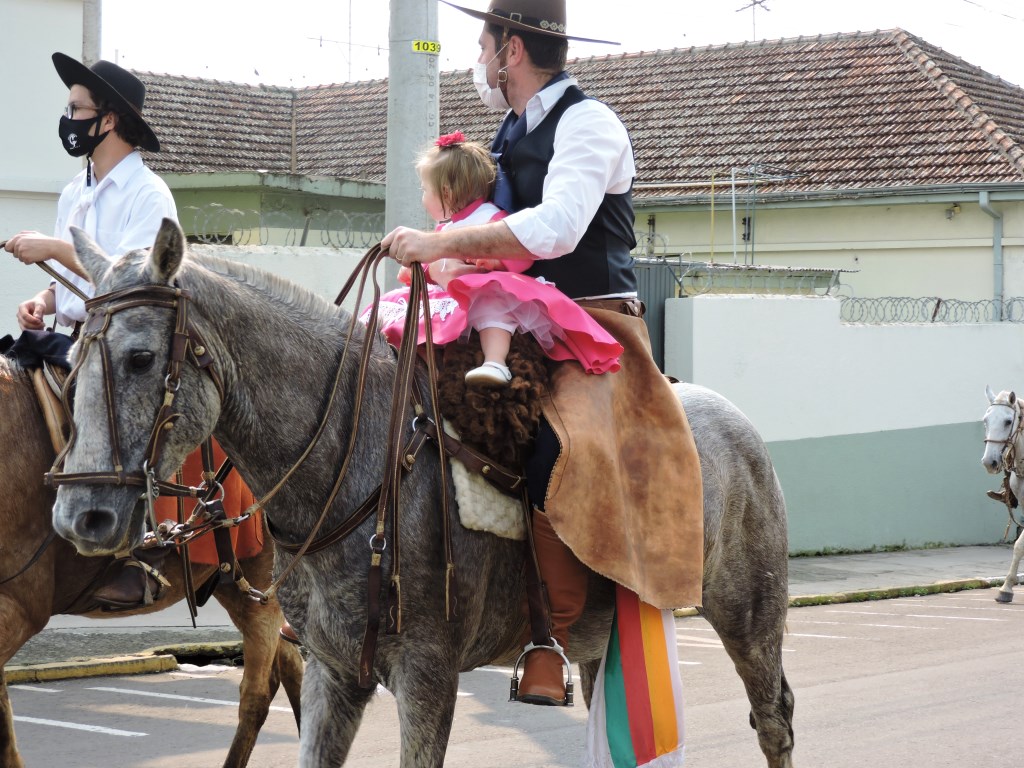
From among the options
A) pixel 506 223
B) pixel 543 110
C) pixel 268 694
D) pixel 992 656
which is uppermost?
pixel 543 110

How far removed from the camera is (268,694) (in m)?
5.86

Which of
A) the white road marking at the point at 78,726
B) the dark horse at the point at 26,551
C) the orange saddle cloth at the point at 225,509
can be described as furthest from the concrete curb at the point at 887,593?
the dark horse at the point at 26,551

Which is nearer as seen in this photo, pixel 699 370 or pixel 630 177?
pixel 630 177

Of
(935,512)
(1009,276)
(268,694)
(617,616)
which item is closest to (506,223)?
(617,616)

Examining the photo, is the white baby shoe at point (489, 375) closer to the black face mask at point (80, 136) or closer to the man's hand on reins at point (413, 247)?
the man's hand on reins at point (413, 247)

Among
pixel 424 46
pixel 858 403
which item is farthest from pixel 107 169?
pixel 858 403

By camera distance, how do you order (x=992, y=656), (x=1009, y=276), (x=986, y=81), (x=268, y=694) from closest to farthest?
Answer: (x=268, y=694), (x=992, y=656), (x=1009, y=276), (x=986, y=81)

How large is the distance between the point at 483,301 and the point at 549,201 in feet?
1.29

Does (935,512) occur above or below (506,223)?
below

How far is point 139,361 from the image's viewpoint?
328cm

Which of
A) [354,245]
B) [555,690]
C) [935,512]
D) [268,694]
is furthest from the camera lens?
[935,512]

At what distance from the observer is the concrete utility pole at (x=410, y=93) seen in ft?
26.8

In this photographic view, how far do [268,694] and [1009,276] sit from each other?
16.3 m

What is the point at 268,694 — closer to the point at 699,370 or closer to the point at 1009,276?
the point at 699,370
